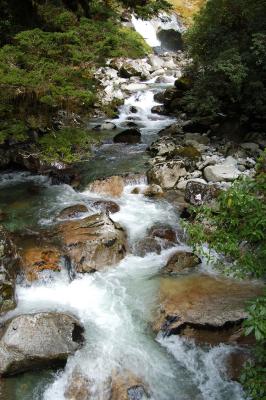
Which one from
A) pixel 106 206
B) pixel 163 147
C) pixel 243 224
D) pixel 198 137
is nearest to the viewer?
pixel 243 224

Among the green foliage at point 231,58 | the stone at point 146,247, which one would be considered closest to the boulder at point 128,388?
the stone at point 146,247

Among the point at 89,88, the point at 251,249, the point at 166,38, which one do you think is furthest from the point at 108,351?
the point at 166,38

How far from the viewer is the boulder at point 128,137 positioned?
51.5ft

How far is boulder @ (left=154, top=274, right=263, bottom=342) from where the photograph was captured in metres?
6.54

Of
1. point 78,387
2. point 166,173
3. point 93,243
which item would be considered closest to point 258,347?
point 78,387

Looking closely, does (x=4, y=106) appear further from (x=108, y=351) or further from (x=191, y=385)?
(x=191, y=385)

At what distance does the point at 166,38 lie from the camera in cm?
3475

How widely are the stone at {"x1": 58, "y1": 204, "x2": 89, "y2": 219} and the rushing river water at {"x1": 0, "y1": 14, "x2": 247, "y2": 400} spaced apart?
0.27 metres

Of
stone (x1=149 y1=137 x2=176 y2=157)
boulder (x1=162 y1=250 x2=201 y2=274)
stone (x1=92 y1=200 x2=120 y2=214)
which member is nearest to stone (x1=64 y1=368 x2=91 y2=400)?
boulder (x1=162 y1=250 x2=201 y2=274)

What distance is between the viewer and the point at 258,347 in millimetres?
3682

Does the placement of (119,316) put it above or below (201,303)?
below

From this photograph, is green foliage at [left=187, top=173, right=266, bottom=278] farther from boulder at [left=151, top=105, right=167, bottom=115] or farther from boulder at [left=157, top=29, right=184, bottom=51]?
boulder at [left=157, top=29, right=184, bottom=51]

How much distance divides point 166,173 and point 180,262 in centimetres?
433

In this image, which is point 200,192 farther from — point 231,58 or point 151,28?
point 151,28
